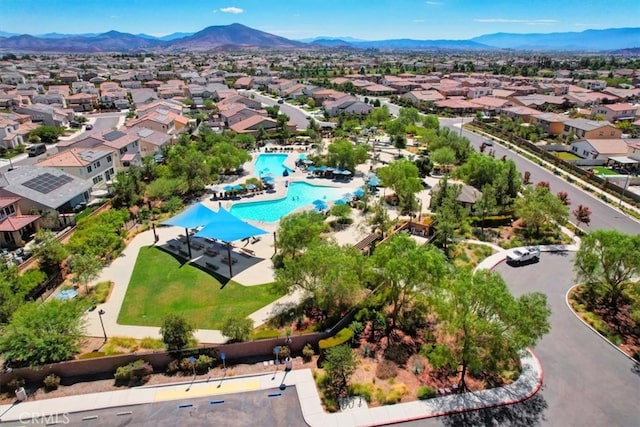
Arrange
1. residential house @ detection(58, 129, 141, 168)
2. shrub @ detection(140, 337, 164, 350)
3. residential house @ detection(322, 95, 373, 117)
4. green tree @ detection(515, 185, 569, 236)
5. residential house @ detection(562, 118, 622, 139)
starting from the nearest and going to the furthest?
shrub @ detection(140, 337, 164, 350), green tree @ detection(515, 185, 569, 236), residential house @ detection(58, 129, 141, 168), residential house @ detection(562, 118, 622, 139), residential house @ detection(322, 95, 373, 117)

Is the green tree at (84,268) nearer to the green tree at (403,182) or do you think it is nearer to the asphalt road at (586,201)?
the green tree at (403,182)

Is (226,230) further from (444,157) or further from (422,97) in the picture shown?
(422,97)

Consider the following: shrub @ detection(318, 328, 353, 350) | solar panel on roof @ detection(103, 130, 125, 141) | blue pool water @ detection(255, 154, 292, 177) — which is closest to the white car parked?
shrub @ detection(318, 328, 353, 350)

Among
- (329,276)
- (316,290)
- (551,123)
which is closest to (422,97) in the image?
(551,123)

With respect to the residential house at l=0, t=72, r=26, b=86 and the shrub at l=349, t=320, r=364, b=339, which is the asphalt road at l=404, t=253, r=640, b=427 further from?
the residential house at l=0, t=72, r=26, b=86

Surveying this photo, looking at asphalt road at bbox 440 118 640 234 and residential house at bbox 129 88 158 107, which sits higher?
residential house at bbox 129 88 158 107

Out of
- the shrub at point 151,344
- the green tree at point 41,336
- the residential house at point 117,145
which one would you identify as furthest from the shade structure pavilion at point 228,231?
the residential house at point 117,145

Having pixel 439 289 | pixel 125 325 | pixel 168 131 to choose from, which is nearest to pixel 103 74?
pixel 168 131
